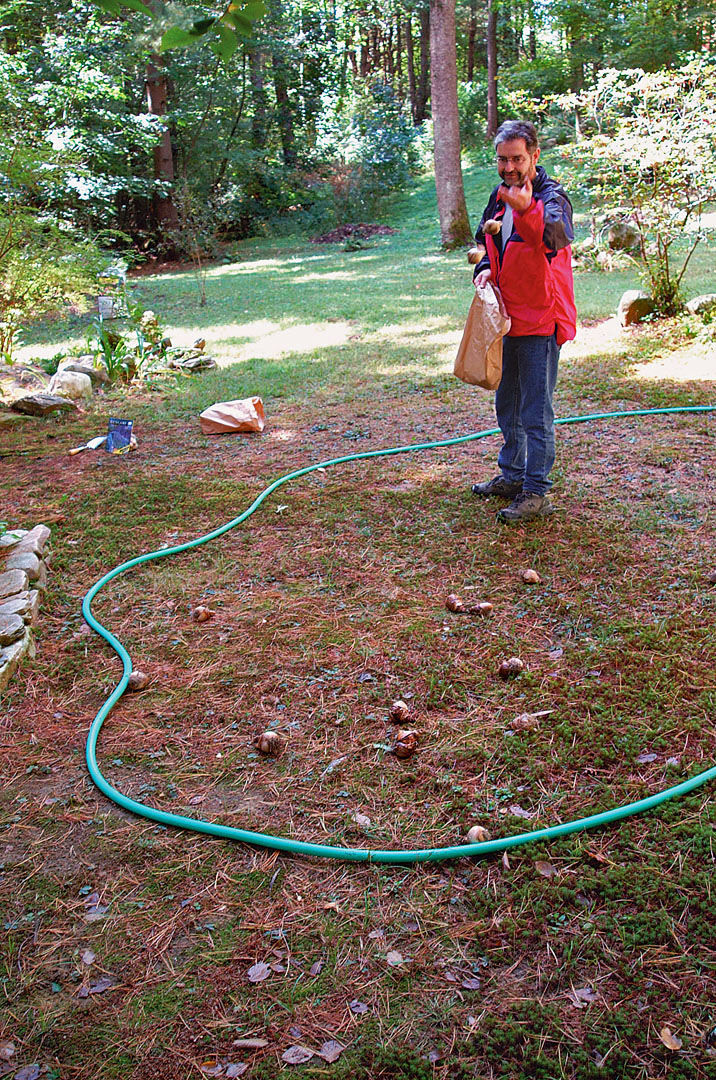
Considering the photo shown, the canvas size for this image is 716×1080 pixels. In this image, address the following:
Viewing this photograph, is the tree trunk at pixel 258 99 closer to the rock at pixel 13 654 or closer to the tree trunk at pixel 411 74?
the tree trunk at pixel 411 74

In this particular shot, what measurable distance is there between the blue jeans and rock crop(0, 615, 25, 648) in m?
2.22

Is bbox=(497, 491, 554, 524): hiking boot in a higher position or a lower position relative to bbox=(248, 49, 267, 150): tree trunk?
lower

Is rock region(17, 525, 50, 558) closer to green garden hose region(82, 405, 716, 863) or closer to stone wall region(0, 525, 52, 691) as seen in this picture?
stone wall region(0, 525, 52, 691)

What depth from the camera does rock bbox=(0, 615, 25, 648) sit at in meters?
2.86

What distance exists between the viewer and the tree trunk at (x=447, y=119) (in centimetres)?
1127

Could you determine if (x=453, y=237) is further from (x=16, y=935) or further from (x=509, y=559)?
(x=16, y=935)

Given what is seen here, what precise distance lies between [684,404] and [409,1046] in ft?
14.3

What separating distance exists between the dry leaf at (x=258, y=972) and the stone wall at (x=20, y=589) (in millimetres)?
1517

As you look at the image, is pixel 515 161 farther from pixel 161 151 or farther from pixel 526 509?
pixel 161 151

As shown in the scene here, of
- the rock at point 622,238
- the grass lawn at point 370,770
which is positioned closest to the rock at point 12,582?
the grass lawn at point 370,770

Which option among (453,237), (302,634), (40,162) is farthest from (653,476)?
(453,237)

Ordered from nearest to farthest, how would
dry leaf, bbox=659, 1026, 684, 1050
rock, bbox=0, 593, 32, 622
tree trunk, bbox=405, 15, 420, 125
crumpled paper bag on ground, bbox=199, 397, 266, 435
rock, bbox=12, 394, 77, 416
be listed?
dry leaf, bbox=659, 1026, 684, 1050, rock, bbox=0, 593, 32, 622, crumpled paper bag on ground, bbox=199, 397, 266, 435, rock, bbox=12, 394, 77, 416, tree trunk, bbox=405, 15, 420, 125

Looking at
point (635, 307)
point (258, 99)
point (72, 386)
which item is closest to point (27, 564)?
point (72, 386)

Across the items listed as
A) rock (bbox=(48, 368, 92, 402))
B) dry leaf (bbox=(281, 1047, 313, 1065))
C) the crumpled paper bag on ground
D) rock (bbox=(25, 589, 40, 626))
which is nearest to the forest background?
rock (bbox=(48, 368, 92, 402))
